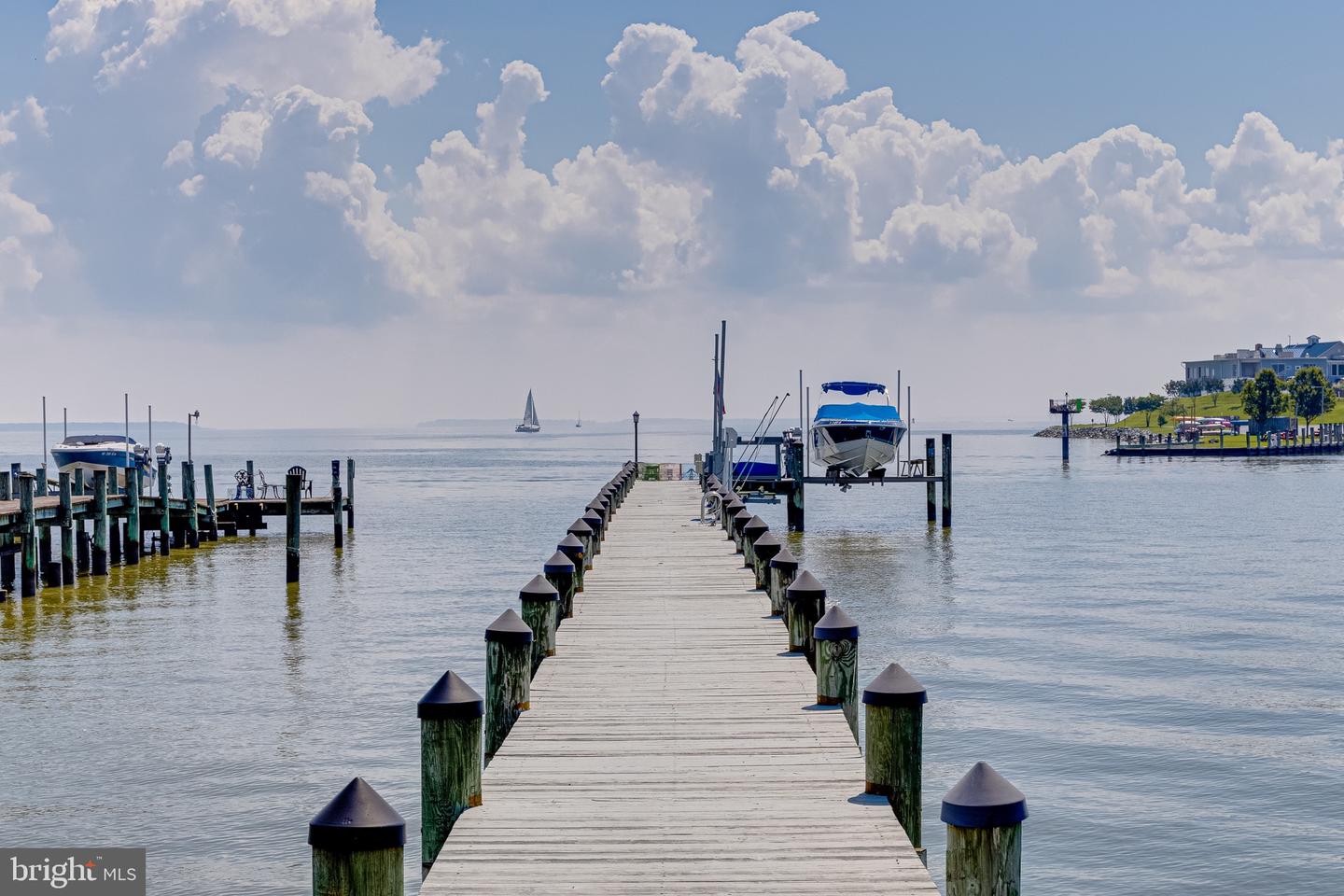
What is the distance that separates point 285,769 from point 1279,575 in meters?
32.7

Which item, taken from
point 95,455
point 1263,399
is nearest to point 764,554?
point 95,455

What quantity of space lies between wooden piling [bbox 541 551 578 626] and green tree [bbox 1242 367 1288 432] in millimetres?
176620

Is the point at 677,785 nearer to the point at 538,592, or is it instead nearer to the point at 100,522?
the point at 538,592

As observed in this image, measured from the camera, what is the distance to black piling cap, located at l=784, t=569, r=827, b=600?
1442cm

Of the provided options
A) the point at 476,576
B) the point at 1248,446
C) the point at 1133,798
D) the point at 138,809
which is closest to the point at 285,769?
the point at 138,809

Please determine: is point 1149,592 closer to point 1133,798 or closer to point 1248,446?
point 1133,798

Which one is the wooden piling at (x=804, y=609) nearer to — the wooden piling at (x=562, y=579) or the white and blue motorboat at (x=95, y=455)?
the wooden piling at (x=562, y=579)

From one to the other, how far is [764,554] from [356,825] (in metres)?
12.7


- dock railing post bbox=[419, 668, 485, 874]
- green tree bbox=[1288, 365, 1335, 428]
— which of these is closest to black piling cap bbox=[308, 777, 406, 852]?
dock railing post bbox=[419, 668, 485, 874]

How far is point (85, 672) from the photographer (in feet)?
84.9

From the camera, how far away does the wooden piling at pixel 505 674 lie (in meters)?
11.9

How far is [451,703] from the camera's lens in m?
9.27

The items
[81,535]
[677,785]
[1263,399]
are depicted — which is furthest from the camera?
[1263,399]

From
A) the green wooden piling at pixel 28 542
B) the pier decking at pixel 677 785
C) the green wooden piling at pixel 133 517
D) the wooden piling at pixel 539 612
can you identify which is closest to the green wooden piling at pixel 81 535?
the green wooden piling at pixel 133 517
